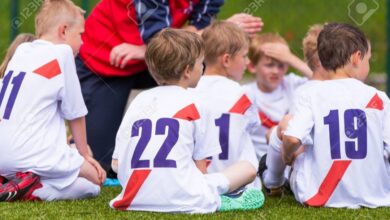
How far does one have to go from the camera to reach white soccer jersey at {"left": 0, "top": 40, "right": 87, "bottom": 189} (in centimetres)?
423

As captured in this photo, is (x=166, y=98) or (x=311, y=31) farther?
(x=311, y=31)

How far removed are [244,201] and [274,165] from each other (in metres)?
0.52

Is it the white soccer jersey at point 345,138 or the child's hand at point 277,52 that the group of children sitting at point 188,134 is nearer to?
the white soccer jersey at point 345,138

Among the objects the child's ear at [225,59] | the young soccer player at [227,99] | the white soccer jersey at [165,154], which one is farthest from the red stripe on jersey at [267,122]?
the white soccer jersey at [165,154]

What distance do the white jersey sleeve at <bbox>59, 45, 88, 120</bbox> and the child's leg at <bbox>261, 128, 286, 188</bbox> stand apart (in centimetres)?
99

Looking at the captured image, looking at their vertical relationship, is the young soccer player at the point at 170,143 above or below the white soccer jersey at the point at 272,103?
above

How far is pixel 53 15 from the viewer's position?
14.8ft

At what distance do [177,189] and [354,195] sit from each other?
0.86 meters

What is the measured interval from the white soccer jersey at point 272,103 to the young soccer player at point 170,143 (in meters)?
1.91

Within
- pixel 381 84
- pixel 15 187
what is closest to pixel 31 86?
pixel 15 187

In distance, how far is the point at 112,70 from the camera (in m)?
5.57

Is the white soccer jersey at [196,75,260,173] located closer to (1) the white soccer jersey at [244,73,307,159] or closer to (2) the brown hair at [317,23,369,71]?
(2) the brown hair at [317,23,369,71]

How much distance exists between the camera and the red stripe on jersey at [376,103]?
4090mm

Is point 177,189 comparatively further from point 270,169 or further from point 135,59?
point 135,59
